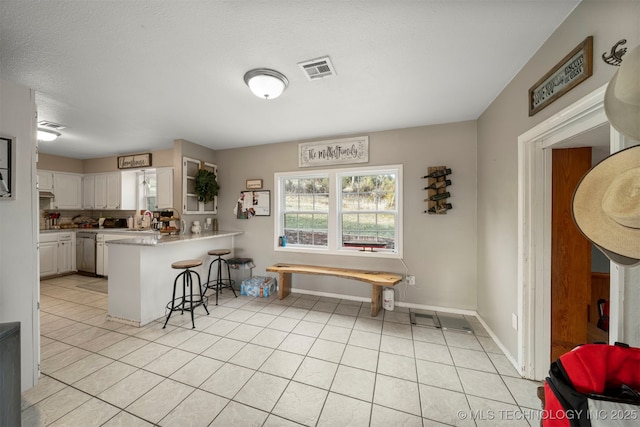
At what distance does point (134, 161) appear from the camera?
15.4 feet

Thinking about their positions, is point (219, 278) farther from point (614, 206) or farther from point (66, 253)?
point (614, 206)

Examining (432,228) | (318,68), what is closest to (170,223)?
(318,68)

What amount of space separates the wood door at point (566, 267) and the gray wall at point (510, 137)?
0.25 meters

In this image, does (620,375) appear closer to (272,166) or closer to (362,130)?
(362,130)

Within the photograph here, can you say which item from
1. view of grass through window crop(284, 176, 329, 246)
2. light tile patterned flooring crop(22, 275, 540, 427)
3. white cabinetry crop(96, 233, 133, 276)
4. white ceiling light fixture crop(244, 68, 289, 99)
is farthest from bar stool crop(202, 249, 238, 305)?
white ceiling light fixture crop(244, 68, 289, 99)

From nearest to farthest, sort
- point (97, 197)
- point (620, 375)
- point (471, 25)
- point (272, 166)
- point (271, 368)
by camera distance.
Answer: point (620, 375) < point (471, 25) < point (271, 368) < point (272, 166) < point (97, 197)

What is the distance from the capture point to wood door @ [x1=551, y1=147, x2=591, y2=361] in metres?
1.80

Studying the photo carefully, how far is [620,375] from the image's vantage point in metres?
0.83

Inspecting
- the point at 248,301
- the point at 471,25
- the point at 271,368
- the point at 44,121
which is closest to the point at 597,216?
the point at 471,25

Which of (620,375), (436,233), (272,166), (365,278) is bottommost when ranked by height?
(365,278)

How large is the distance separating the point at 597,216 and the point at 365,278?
2414 mm

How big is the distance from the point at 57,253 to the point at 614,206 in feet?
24.7

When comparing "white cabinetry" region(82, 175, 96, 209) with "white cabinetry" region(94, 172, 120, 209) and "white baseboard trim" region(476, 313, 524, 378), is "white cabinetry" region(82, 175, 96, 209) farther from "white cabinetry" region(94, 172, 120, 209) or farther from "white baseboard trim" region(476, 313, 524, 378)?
"white baseboard trim" region(476, 313, 524, 378)

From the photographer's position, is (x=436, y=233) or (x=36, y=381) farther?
(x=436, y=233)
